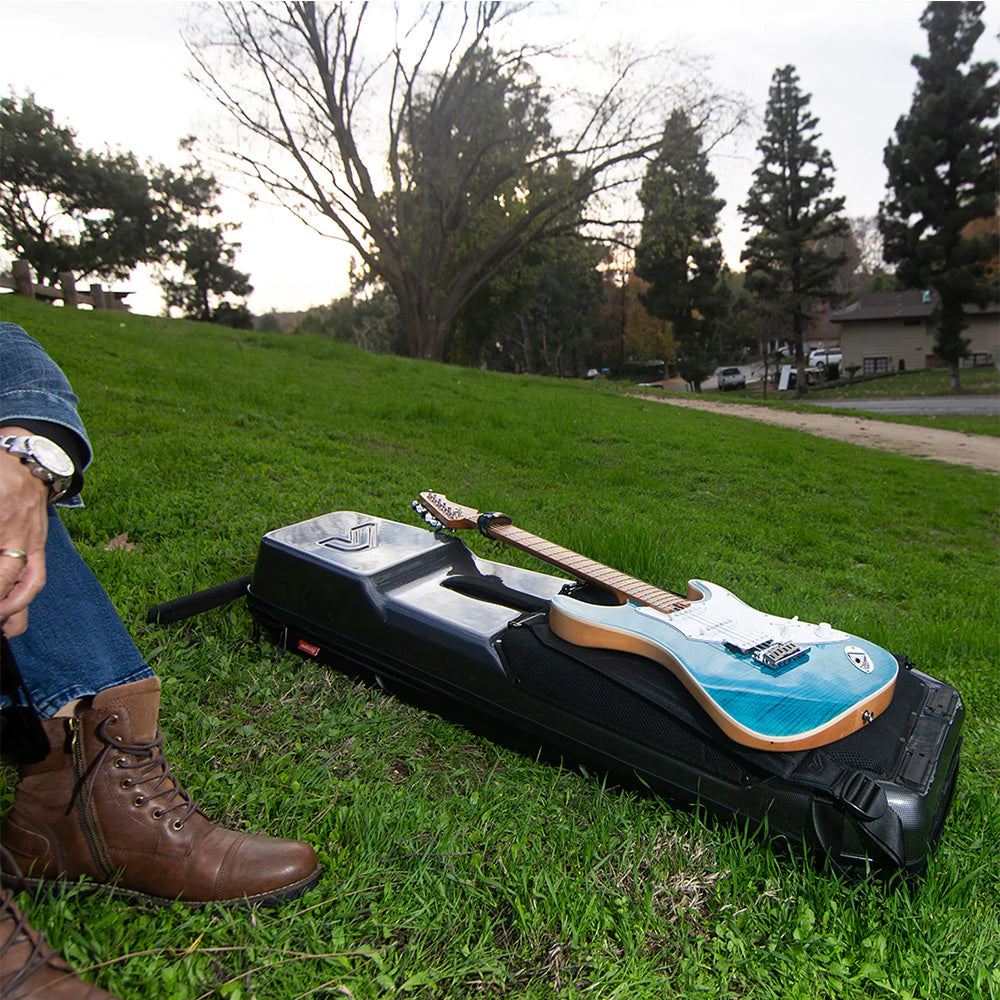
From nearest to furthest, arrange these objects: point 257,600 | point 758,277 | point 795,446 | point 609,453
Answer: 1. point 257,600
2. point 609,453
3. point 795,446
4. point 758,277

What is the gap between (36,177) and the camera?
64.1ft

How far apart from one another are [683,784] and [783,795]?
20 cm

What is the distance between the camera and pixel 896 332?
35031 mm

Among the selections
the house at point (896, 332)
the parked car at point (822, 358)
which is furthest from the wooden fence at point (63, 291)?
the house at point (896, 332)

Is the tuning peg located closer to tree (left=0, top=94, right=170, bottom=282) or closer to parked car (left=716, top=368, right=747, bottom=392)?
tree (left=0, top=94, right=170, bottom=282)

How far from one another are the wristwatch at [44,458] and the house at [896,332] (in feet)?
124

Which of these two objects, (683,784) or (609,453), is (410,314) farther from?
(683,784)

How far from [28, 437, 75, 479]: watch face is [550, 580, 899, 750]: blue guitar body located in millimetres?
1039

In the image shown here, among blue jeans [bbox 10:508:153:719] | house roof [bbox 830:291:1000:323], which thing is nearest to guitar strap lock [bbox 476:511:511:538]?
blue jeans [bbox 10:508:153:719]

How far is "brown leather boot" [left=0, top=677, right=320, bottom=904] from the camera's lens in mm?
1147

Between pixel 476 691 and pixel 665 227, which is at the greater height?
pixel 665 227

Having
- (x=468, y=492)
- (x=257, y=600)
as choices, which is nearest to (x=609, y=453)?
(x=468, y=492)

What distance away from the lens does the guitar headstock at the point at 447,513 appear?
91.8 inches

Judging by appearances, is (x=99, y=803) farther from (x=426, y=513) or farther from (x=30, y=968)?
(x=426, y=513)
